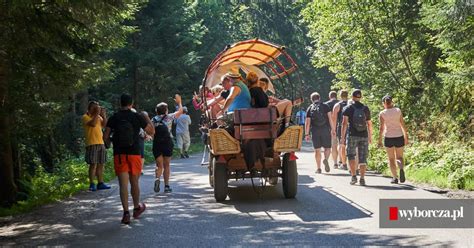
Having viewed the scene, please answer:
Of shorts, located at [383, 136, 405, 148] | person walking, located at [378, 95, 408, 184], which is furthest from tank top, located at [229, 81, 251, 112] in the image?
shorts, located at [383, 136, 405, 148]

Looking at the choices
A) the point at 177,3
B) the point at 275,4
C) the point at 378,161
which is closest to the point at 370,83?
the point at 378,161

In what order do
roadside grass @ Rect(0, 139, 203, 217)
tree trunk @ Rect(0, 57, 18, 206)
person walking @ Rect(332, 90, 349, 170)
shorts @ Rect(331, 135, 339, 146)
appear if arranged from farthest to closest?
shorts @ Rect(331, 135, 339, 146), person walking @ Rect(332, 90, 349, 170), roadside grass @ Rect(0, 139, 203, 217), tree trunk @ Rect(0, 57, 18, 206)

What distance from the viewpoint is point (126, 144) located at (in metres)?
9.64

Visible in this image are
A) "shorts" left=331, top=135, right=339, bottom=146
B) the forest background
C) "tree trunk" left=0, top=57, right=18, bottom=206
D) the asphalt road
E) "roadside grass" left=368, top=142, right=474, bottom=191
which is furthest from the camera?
"shorts" left=331, top=135, right=339, bottom=146

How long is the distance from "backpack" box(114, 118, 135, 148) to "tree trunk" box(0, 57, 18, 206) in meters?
2.29

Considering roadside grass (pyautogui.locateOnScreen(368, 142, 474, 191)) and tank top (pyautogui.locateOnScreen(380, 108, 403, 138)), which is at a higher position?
tank top (pyautogui.locateOnScreen(380, 108, 403, 138))

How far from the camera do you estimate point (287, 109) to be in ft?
39.5

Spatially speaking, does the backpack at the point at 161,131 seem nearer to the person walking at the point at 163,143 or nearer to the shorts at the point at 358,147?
the person walking at the point at 163,143

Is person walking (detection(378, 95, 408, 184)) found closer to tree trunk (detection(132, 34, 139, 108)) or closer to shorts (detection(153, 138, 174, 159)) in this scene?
shorts (detection(153, 138, 174, 159))

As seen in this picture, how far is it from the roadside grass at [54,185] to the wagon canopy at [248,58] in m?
3.93

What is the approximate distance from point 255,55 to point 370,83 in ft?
29.7

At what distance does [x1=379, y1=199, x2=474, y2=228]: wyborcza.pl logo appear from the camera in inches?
328

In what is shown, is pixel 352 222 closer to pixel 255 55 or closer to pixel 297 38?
pixel 255 55

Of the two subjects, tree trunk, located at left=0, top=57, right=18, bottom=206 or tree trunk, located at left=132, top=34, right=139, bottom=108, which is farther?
tree trunk, located at left=132, top=34, right=139, bottom=108
